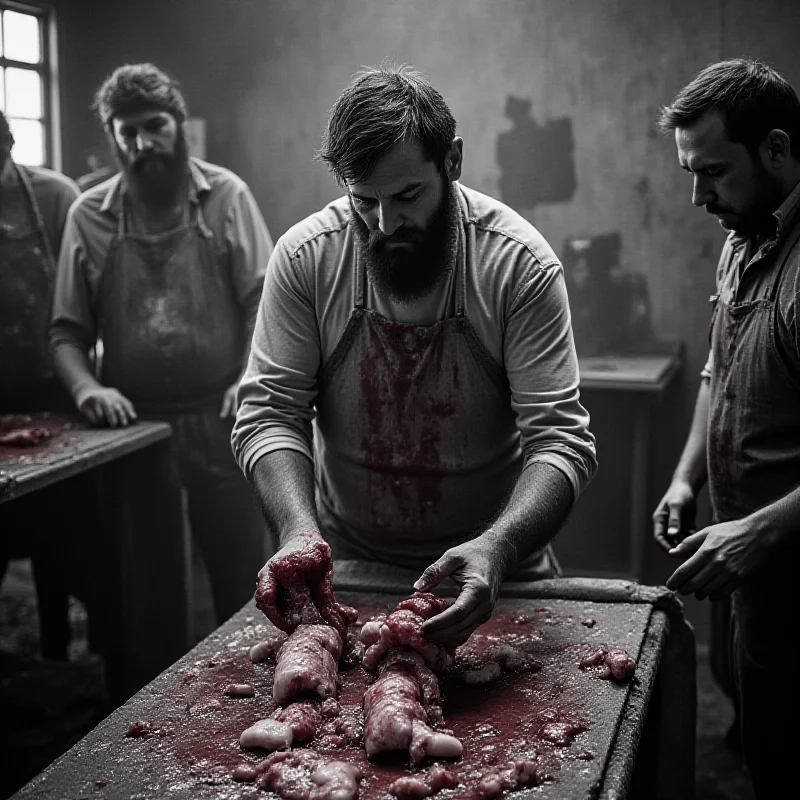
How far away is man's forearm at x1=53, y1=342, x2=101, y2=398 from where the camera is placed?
3.79 meters

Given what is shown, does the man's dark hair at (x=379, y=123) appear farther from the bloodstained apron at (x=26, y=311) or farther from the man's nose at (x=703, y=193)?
the bloodstained apron at (x=26, y=311)

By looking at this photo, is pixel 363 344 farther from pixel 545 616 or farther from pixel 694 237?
pixel 694 237

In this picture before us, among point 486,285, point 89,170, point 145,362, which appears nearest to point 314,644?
point 486,285

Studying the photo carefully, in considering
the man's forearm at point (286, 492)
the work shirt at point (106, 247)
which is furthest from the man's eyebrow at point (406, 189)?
the work shirt at point (106, 247)

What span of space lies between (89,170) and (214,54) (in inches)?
37.4

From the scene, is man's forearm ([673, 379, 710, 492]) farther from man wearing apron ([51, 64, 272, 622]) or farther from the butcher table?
man wearing apron ([51, 64, 272, 622])

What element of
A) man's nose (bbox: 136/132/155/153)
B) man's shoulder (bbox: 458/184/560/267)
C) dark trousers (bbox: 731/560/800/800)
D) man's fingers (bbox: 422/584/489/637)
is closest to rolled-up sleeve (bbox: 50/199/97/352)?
man's nose (bbox: 136/132/155/153)

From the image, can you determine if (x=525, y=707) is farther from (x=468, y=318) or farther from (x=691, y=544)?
(x=468, y=318)

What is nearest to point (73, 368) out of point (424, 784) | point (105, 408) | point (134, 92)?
point (105, 408)

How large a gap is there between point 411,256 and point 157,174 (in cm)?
211

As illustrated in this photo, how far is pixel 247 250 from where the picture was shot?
398cm

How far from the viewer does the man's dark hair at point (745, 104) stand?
2.34 m

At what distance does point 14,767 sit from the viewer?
3.23 meters

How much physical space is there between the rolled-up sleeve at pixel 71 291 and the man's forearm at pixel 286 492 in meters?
2.04
